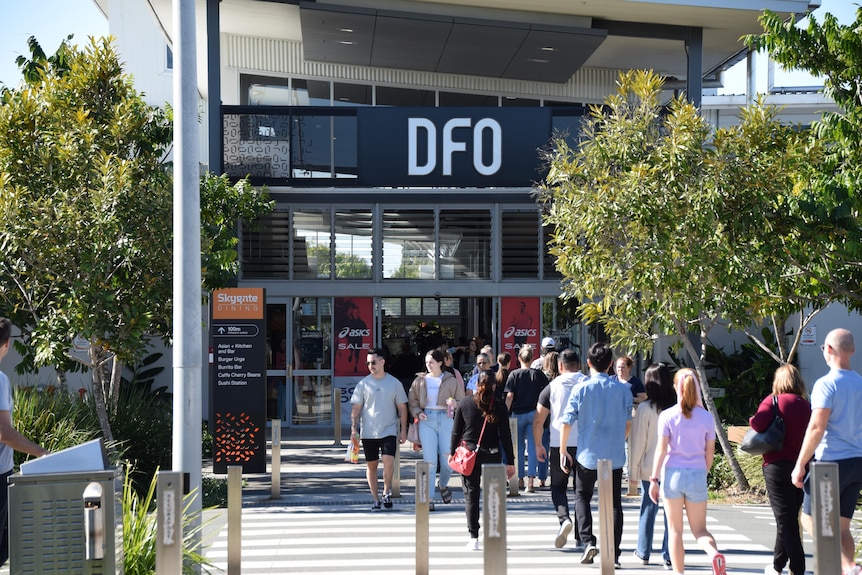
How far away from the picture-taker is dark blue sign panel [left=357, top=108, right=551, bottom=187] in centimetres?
2106

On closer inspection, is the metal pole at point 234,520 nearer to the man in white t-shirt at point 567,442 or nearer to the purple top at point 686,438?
the man in white t-shirt at point 567,442

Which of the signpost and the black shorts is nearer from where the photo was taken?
the black shorts

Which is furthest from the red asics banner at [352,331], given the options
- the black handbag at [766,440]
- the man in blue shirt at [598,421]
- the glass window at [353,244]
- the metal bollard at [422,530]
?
the black handbag at [766,440]

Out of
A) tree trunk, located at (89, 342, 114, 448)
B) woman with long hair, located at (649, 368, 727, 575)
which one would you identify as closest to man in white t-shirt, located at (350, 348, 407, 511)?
tree trunk, located at (89, 342, 114, 448)

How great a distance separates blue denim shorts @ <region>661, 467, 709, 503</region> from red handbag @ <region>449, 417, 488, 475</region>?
2.56 m

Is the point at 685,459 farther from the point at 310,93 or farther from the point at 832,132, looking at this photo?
the point at 310,93

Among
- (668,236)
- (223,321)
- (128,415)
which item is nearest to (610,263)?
(668,236)

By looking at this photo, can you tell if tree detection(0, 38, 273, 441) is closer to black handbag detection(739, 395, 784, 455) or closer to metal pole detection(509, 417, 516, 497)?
metal pole detection(509, 417, 516, 497)

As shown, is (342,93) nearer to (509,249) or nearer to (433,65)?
(433,65)

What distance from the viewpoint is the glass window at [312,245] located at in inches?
870

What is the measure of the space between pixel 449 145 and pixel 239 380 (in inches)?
298

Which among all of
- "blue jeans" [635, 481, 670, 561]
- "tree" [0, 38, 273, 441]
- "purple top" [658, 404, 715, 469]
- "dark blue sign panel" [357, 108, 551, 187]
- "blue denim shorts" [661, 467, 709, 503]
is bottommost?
"blue jeans" [635, 481, 670, 561]

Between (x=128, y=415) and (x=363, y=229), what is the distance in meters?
8.77

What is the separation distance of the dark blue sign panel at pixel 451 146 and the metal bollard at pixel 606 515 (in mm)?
13498
